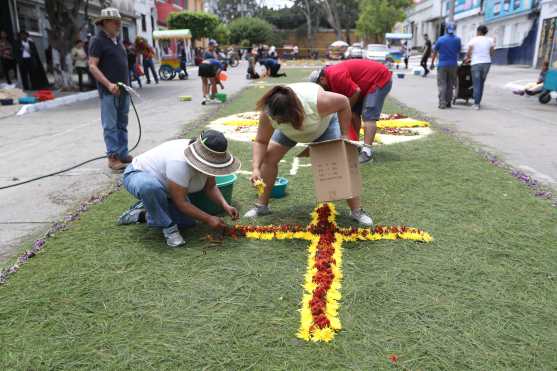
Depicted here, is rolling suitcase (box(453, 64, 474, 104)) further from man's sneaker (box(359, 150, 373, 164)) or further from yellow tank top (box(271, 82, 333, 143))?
yellow tank top (box(271, 82, 333, 143))

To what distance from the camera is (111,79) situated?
554cm

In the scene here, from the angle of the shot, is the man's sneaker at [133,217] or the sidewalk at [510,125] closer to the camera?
the man's sneaker at [133,217]

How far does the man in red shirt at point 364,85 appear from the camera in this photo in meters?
4.42

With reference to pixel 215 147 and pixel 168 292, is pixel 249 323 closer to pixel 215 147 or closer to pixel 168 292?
pixel 168 292

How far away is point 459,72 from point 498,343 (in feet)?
34.1

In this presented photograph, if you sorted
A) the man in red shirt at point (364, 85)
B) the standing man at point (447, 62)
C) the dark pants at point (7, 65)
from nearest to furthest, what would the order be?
the man in red shirt at point (364, 85) → the standing man at point (447, 62) → the dark pants at point (7, 65)

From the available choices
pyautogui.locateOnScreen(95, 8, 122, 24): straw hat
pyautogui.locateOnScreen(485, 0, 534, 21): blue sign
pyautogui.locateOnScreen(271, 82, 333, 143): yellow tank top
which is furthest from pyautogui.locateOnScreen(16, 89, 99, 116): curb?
pyautogui.locateOnScreen(485, 0, 534, 21): blue sign

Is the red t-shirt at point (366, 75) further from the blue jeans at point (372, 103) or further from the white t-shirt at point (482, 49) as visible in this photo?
the white t-shirt at point (482, 49)

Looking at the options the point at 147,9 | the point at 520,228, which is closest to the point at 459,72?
the point at 520,228

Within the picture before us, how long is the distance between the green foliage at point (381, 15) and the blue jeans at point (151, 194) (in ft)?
173

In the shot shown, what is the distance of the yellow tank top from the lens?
3.26 metres

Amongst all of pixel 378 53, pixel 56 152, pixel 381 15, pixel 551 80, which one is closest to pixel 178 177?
pixel 56 152

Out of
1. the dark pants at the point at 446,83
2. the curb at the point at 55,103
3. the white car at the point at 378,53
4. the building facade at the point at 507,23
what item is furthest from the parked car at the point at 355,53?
the curb at the point at 55,103

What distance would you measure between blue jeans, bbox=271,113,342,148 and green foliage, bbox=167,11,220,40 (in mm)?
39479
